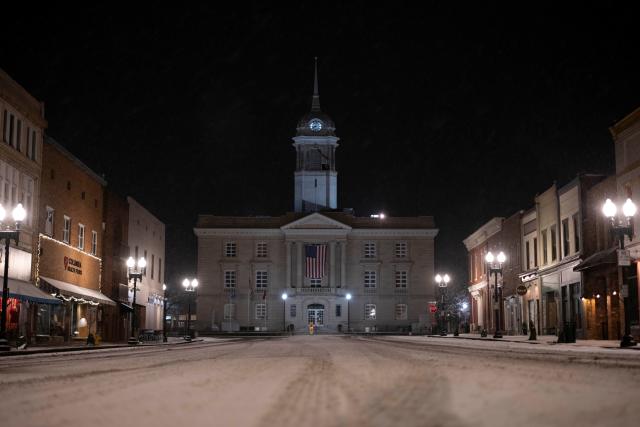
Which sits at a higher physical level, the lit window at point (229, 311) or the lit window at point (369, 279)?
the lit window at point (369, 279)

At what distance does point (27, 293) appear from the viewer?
1419 inches

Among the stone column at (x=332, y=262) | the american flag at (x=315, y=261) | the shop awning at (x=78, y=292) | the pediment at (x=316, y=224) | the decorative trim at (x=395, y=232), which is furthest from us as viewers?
the decorative trim at (x=395, y=232)

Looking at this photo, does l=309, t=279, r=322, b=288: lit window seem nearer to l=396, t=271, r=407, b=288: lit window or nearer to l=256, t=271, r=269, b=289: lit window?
l=256, t=271, r=269, b=289: lit window

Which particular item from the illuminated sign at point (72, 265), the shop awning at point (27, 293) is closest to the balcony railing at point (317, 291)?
the illuminated sign at point (72, 265)

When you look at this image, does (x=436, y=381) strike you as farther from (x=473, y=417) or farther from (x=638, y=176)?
(x=638, y=176)

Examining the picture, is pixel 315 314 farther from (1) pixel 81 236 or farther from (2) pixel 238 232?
(1) pixel 81 236

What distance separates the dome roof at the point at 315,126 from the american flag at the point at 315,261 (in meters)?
19.0

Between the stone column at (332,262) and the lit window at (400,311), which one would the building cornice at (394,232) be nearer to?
the stone column at (332,262)

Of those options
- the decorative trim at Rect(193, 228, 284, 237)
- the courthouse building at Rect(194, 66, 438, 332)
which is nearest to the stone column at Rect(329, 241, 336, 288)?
the courthouse building at Rect(194, 66, 438, 332)

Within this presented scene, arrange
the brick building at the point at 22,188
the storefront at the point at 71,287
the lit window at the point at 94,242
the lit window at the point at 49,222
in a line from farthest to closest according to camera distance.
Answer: the lit window at the point at 94,242, the lit window at the point at 49,222, the storefront at the point at 71,287, the brick building at the point at 22,188

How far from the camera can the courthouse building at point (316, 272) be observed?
101 m

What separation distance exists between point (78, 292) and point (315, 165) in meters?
71.2

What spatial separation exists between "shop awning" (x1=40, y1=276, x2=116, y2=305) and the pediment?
170 feet

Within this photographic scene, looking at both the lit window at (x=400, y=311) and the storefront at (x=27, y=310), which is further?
the lit window at (x=400, y=311)
